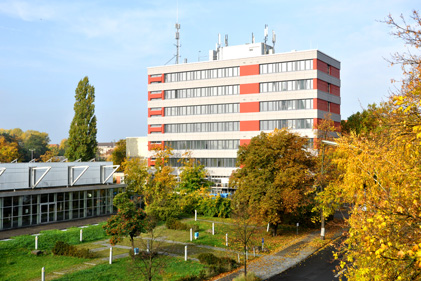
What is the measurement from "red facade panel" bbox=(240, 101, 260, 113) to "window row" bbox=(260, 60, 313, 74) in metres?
5.78

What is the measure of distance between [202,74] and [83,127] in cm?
2472

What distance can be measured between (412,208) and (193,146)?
66407mm

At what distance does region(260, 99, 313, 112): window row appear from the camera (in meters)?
62.8

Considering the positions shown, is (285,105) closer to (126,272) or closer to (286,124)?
(286,124)

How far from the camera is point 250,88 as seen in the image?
2653 inches

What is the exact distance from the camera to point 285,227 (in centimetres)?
4128

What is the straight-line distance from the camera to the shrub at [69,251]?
87.8 ft

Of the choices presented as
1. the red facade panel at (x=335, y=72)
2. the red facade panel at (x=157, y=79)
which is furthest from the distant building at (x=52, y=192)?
the red facade panel at (x=335, y=72)

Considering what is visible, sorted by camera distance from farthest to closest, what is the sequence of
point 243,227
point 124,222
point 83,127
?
point 83,127, point 243,227, point 124,222

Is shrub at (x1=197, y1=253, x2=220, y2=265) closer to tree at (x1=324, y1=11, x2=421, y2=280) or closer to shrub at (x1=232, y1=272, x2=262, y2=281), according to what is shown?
shrub at (x1=232, y1=272, x2=262, y2=281)

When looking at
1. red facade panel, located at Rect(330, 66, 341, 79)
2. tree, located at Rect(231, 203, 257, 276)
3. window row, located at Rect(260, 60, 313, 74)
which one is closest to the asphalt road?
tree, located at Rect(231, 203, 257, 276)

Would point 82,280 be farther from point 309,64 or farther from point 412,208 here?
point 309,64

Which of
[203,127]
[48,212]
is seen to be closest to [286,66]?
[203,127]

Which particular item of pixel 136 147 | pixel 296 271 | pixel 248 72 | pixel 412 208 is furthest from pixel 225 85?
pixel 412 208
